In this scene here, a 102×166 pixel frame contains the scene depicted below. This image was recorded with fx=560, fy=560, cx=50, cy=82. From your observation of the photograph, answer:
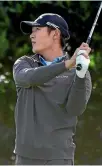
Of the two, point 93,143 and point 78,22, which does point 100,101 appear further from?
point 78,22

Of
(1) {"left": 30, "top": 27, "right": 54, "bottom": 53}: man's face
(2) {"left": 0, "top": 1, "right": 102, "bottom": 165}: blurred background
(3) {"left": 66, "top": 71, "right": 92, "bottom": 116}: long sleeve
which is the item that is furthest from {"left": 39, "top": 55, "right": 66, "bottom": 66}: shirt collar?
(2) {"left": 0, "top": 1, "right": 102, "bottom": 165}: blurred background

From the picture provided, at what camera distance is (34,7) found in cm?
852

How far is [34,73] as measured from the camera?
2535 mm

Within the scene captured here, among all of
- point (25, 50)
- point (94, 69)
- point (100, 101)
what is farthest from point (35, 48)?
point (25, 50)

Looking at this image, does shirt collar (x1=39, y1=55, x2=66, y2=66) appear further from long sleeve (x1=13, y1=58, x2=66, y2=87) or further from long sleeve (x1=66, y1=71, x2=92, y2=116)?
long sleeve (x1=66, y1=71, x2=92, y2=116)

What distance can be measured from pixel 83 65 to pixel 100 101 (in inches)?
153

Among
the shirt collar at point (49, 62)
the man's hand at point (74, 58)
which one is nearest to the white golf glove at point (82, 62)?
the man's hand at point (74, 58)

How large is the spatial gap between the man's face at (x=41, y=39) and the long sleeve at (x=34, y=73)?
3.6 inches

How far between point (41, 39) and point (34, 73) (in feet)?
0.77

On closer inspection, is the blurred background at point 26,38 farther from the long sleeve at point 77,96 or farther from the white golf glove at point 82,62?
the white golf glove at point 82,62

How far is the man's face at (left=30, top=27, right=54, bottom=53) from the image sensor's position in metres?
2.69

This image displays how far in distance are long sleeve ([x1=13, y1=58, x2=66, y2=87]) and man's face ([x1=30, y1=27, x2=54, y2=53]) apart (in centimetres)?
9

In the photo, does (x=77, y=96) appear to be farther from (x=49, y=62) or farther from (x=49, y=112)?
(x=49, y=62)

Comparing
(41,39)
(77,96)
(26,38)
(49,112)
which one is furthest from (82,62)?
(26,38)
